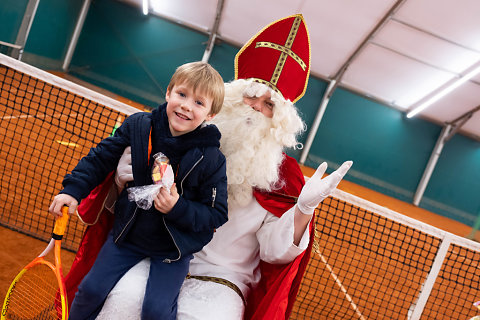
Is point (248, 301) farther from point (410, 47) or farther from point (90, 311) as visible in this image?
point (410, 47)

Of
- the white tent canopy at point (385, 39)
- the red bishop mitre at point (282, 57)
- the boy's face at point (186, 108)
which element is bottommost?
the boy's face at point (186, 108)

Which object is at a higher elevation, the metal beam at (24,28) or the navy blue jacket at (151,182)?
the metal beam at (24,28)

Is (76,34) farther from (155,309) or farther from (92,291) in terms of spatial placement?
(155,309)

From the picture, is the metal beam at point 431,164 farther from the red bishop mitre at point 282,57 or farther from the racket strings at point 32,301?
the racket strings at point 32,301

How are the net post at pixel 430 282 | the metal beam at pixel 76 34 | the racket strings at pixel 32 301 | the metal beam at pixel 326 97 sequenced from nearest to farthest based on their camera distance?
the racket strings at pixel 32 301
the net post at pixel 430 282
the metal beam at pixel 326 97
the metal beam at pixel 76 34

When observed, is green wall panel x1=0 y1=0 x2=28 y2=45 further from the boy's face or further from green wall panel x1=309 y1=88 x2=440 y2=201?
the boy's face

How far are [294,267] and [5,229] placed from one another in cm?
287

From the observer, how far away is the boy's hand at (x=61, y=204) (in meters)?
2.03

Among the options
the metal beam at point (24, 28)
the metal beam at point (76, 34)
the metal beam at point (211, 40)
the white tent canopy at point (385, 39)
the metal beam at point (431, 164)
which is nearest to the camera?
the white tent canopy at point (385, 39)

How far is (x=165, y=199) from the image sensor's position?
2016mm

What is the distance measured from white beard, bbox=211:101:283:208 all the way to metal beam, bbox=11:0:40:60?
13.6m

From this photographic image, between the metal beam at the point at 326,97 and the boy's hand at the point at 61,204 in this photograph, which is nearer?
the boy's hand at the point at 61,204

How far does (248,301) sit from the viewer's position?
2617mm

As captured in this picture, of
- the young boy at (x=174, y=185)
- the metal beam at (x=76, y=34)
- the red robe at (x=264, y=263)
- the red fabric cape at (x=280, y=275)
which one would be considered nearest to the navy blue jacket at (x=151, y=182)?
the young boy at (x=174, y=185)
